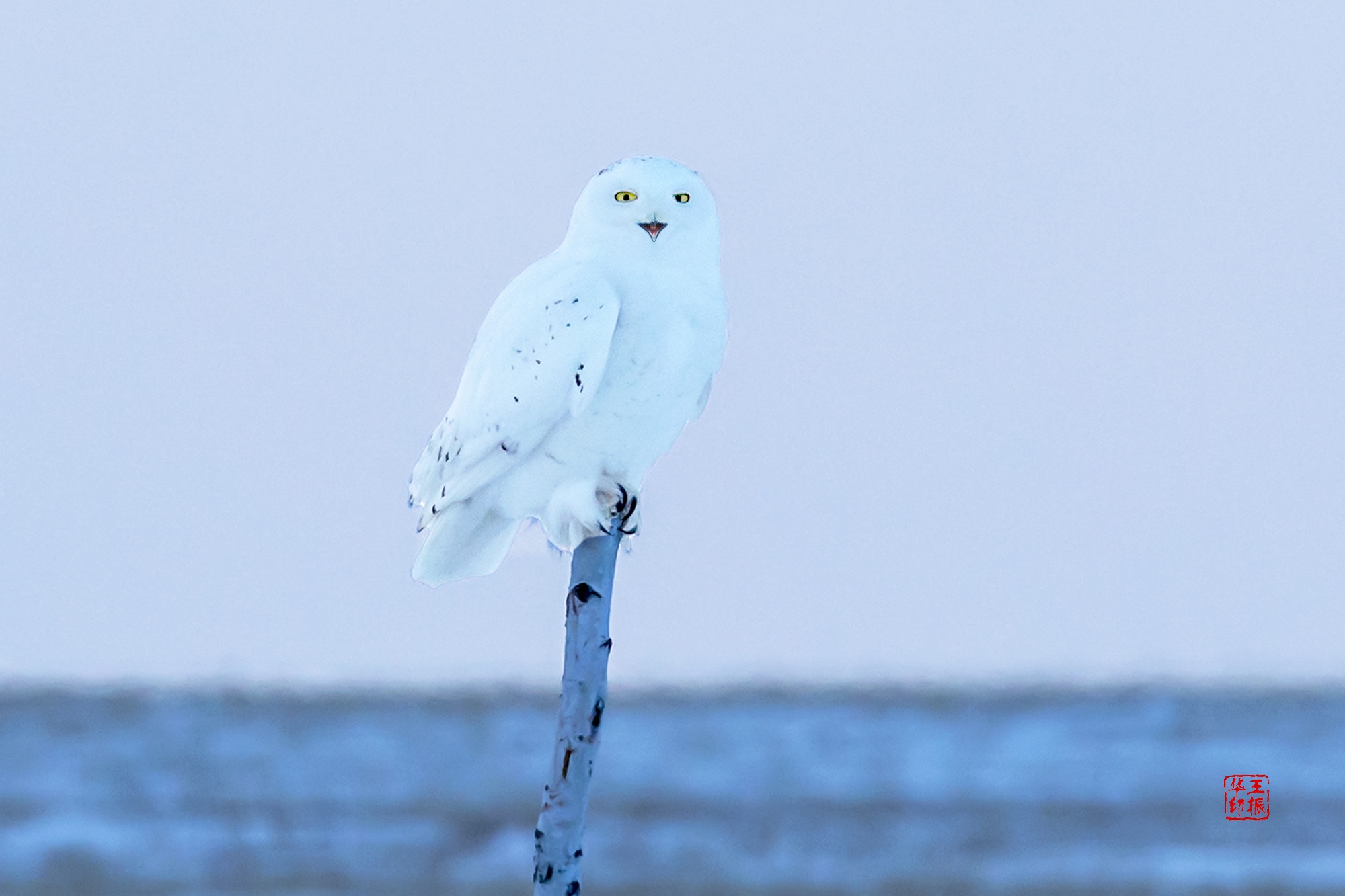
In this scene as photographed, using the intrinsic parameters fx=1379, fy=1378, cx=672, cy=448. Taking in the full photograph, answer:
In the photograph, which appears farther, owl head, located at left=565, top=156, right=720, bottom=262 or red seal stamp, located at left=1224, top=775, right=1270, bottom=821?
red seal stamp, located at left=1224, top=775, right=1270, bottom=821

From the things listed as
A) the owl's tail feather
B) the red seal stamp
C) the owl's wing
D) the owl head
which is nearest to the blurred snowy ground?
the red seal stamp

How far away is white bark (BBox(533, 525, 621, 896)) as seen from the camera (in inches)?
128

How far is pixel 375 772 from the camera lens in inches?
430

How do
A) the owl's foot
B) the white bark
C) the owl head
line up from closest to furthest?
the white bark < the owl head < the owl's foot

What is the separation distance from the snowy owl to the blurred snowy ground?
18.0ft

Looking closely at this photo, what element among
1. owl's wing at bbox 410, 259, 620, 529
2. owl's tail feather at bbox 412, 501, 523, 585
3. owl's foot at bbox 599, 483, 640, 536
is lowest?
owl's tail feather at bbox 412, 501, 523, 585

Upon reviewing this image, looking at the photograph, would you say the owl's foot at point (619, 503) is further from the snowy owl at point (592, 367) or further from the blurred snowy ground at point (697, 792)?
the blurred snowy ground at point (697, 792)

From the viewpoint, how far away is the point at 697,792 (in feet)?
33.6

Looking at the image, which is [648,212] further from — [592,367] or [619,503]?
[619,503]

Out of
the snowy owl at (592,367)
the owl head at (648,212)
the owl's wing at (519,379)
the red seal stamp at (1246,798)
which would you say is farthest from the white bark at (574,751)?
the red seal stamp at (1246,798)

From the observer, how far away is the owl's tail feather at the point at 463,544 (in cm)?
360

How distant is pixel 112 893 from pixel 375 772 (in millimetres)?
2548

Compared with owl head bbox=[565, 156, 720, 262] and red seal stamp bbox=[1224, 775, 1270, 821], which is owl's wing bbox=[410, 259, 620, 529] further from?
red seal stamp bbox=[1224, 775, 1270, 821]

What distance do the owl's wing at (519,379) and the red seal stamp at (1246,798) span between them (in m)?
5.53
